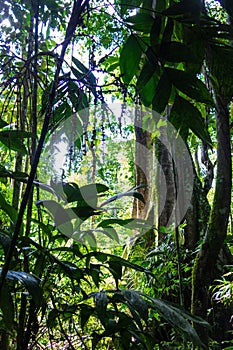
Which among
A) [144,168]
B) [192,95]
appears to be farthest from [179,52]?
[144,168]

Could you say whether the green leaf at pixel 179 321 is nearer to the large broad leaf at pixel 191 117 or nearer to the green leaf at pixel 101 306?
the green leaf at pixel 101 306

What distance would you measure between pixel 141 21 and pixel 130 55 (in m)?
0.05

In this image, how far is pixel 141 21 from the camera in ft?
1.85

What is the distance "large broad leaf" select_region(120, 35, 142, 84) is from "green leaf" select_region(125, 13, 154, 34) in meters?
0.02

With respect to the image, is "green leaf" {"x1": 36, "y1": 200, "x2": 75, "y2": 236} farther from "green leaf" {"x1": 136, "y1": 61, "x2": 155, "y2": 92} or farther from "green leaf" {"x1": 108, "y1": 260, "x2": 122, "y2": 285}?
"green leaf" {"x1": 136, "y1": 61, "x2": 155, "y2": 92}

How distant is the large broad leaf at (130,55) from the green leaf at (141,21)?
18mm

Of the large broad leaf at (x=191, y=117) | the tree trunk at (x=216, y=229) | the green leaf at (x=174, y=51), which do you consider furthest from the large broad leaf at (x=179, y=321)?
the tree trunk at (x=216, y=229)

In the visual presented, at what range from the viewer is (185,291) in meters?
2.31

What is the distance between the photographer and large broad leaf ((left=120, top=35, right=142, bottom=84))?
0.58m

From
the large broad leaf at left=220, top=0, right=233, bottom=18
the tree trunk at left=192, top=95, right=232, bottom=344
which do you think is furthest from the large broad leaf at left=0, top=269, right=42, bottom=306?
the tree trunk at left=192, top=95, right=232, bottom=344

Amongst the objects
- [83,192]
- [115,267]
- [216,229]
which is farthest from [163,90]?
[216,229]

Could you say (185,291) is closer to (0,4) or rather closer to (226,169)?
(226,169)

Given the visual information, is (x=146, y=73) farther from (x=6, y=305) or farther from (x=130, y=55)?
(x=6, y=305)

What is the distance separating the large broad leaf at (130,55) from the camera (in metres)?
0.58
